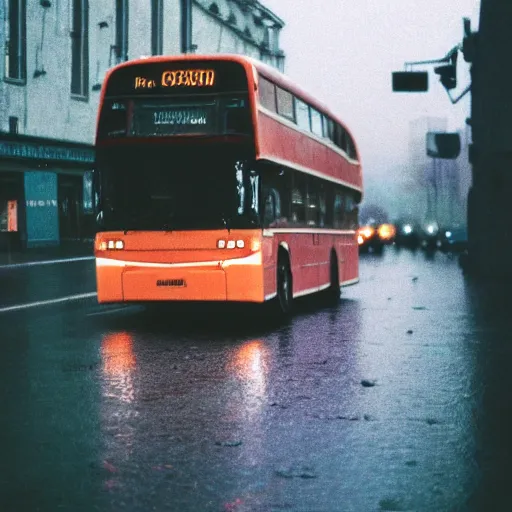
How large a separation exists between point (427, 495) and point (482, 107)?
3478cm

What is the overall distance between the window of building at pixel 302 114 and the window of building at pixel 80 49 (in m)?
28.5

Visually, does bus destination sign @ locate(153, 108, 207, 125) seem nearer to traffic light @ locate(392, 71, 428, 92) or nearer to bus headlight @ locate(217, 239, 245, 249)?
bus headlight @ locate(217, 239, 245, 249)

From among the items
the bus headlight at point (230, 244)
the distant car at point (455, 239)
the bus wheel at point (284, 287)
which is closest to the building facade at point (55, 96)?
the distant car at point (455, 239)

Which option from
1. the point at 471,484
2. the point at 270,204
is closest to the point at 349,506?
the point at 471,484

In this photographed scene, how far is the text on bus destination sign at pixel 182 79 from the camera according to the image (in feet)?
47.9

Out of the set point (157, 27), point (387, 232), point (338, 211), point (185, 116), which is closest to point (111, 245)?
point (185, 116)

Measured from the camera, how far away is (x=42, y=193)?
42.7m

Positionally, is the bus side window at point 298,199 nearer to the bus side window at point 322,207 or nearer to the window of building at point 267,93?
the bus side window at point 322,207

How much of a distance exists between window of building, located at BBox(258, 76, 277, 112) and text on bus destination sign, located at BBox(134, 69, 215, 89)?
0.70 m

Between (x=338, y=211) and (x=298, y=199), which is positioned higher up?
(x=298, y=199)

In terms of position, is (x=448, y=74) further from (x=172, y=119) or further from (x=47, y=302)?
(x=172, y=119)

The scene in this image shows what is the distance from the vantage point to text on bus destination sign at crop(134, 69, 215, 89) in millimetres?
14609

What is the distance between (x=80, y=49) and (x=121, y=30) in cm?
368

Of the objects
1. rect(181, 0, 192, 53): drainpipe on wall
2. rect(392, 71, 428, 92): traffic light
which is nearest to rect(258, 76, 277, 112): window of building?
rect(392, 71, 428, 92): traffic light
